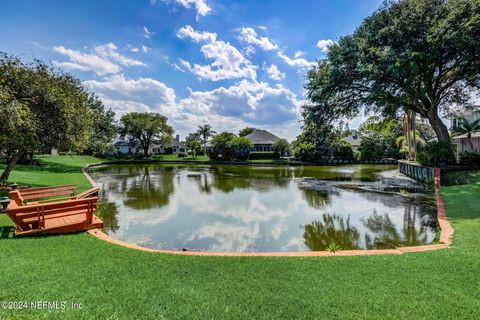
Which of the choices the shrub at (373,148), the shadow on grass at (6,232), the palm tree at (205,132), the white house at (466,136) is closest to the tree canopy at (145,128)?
the palm tree at (205,132)

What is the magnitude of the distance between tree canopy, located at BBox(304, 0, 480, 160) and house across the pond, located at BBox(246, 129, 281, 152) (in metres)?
37.2

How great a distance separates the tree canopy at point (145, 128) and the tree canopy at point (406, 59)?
4844 centimetres

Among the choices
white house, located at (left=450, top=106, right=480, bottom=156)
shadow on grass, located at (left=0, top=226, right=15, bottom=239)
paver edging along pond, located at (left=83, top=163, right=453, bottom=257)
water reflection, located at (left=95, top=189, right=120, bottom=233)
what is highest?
white house, located at (left=450, top=106, right=480, bottom=156)

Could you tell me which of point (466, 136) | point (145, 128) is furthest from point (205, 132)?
point (466, 136)

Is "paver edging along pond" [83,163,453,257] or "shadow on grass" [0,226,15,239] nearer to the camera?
"paver edging along pond" [83,163,453,257]

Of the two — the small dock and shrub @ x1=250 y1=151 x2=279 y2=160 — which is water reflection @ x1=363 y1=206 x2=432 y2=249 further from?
shrub @ x1=250 y1=151 x2=279 y2=160

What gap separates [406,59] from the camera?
18500 mm

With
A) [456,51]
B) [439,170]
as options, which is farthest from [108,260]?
[456,51]

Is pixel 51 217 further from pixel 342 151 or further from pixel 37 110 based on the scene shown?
pixel 342 151

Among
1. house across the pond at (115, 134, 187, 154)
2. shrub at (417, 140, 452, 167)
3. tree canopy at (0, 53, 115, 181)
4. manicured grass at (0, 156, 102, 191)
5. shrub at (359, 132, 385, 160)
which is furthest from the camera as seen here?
house across the pond at (115, 134, 187, 154)

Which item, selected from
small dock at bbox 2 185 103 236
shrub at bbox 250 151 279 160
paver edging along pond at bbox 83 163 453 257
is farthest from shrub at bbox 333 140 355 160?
small dock at bbox 2 185 103 236

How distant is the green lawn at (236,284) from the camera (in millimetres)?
3594

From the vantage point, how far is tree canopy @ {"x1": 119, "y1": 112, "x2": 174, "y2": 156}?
63956 millimetres

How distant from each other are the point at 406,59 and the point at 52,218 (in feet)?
66.8
